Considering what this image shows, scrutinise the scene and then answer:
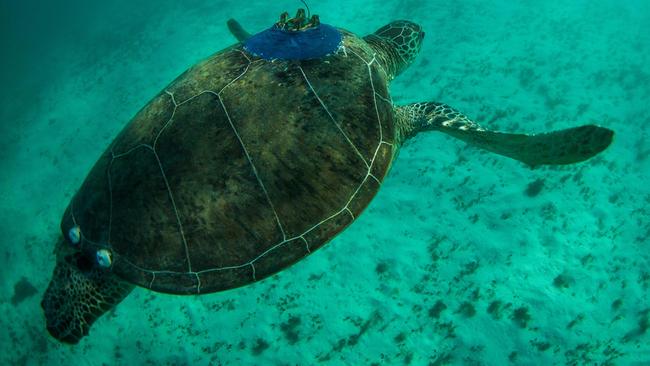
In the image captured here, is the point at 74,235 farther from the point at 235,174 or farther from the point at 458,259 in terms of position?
the point at 458,259

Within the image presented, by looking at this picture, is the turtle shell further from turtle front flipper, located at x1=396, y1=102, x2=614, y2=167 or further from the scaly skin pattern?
turtle front flipper, located at x1=396, y1=102, x2=614, y2=167

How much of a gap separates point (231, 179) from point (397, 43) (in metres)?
3.81

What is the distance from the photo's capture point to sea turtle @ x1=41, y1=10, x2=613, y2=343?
2.67 metres

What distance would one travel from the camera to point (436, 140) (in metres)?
7.65

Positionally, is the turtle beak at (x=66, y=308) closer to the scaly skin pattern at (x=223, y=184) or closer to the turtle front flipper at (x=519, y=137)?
the scaly skin pattern at (x=223, y=184)

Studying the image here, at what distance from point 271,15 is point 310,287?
13.3 meters

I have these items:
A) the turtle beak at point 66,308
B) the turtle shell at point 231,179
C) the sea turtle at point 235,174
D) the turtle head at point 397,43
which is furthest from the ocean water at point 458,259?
the turtle shell at point 231,179

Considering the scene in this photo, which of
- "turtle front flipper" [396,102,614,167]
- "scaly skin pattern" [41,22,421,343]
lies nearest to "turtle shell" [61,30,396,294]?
"scaly skin pattern" [41,22,421,343]

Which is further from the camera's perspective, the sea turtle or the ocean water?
the ocean water

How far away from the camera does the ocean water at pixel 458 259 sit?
5234 mm

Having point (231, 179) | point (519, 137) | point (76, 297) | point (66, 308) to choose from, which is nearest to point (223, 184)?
point (231, 179)

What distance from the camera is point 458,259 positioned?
5.82 meters

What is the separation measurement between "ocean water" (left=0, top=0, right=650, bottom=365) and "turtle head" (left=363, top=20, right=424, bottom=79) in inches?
98.8

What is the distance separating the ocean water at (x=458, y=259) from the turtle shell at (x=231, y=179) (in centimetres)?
321
